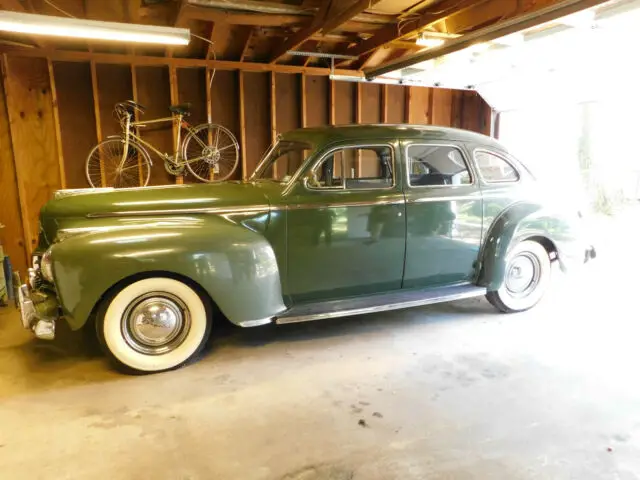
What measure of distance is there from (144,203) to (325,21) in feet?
9.90

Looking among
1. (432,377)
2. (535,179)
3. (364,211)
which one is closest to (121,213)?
(364,211)

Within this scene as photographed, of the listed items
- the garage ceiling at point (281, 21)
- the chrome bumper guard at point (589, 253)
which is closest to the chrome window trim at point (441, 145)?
the garage ceiling at point (281, 21)

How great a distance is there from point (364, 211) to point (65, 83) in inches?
186

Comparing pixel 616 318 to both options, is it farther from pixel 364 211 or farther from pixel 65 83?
pixel 65 83

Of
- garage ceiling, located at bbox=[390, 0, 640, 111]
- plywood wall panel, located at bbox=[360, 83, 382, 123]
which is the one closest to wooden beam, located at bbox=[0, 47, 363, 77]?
plywood wall panel, located at bbox=[360, 83, 382, 123]

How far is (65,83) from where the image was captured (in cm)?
588

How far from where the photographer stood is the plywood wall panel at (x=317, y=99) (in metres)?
7.12

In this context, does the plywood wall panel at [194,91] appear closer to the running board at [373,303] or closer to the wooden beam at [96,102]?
the wooden beam at [96,102]

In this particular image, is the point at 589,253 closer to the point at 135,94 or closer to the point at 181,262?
the point at 181,262

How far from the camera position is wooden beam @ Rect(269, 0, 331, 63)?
16.3ft

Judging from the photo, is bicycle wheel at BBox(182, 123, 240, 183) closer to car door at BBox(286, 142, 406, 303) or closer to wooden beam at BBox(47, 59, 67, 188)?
wooden beam at BBox(47, 59, 67, 188)

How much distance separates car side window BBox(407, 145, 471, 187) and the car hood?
4.09ft

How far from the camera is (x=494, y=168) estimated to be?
13.9 feet

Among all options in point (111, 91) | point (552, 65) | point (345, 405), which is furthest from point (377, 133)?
point (111, 91)
